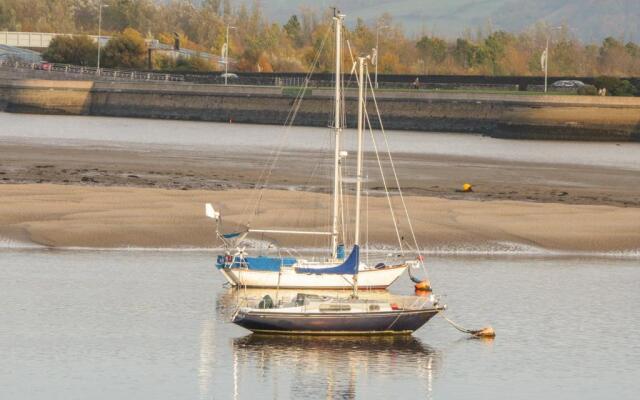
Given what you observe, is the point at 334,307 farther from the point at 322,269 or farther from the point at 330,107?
the point at 330,107

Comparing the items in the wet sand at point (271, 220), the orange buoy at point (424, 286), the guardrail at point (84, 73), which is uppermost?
the guardrail at point (84, 73)

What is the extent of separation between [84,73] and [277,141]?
202 feet

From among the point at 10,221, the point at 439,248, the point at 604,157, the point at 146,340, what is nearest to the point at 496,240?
the point at 439,248

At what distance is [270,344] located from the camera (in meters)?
28.5

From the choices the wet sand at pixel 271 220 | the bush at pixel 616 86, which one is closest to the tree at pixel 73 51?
the bush at pixel 616 86

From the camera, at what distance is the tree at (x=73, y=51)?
173250mm

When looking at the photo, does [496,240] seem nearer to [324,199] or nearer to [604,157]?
[324,199]

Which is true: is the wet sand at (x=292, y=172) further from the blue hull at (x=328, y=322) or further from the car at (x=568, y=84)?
the car at (x=568, y=84)

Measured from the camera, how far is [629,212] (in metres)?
51.2

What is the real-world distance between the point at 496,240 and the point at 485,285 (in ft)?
24.4

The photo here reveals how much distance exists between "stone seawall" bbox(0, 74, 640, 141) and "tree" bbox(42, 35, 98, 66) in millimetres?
26483

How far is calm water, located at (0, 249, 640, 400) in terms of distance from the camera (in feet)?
83.4

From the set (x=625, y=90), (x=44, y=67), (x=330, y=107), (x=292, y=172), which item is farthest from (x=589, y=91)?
(x=44, y=67)

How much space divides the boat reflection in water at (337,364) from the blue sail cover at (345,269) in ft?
8.25
